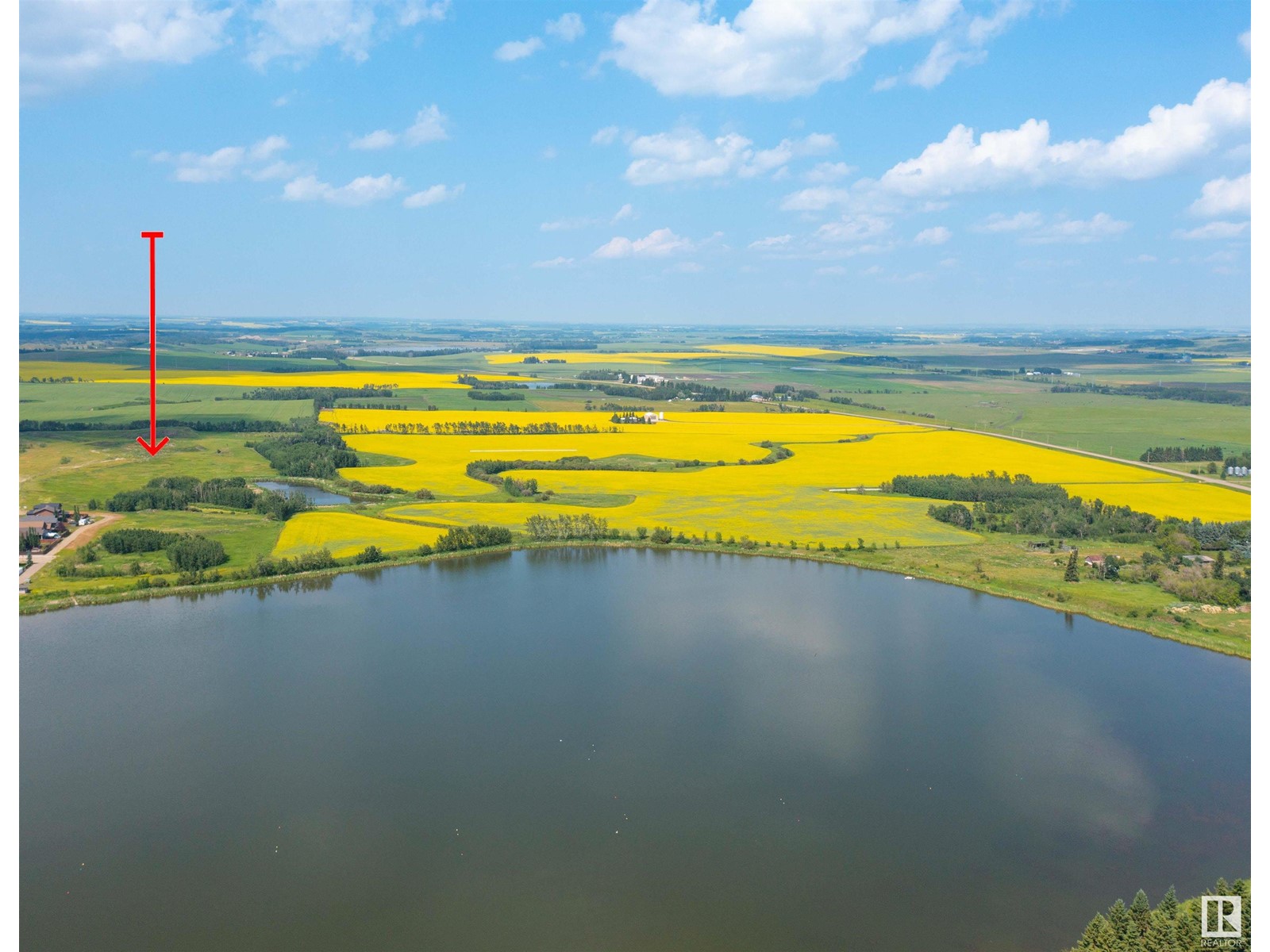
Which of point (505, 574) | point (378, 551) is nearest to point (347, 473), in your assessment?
point (378, 551)

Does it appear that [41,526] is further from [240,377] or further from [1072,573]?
[240,377]

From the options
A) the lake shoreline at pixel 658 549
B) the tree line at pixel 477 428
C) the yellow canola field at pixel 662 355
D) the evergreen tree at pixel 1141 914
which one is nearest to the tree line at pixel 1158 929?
the evergreen tree at pixel 1141 914

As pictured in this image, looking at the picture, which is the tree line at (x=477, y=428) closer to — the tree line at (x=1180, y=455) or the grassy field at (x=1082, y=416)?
the grassy field at (x=1082, y=416)

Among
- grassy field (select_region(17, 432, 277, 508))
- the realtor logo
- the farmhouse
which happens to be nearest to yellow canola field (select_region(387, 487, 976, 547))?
the farmhouse

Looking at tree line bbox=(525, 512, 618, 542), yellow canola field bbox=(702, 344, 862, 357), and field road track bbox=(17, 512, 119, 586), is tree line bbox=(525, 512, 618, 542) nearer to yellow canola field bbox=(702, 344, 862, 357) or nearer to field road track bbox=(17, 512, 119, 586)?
field road track bbox=(17, 512, 119, 586)

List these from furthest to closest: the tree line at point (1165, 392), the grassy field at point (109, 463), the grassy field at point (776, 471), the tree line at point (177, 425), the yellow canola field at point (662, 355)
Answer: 1. the yellow canola field at point (662, 355)
2. the tree line at point (1165, 392)
3. the tree line at point (177, 425)
4. the grassy field at point (109, 463)
5. the grassy field at point (776, 471)

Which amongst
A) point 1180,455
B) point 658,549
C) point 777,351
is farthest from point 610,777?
point 777,351

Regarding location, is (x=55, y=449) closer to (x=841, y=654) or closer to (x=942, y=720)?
(x=841, y=654)
